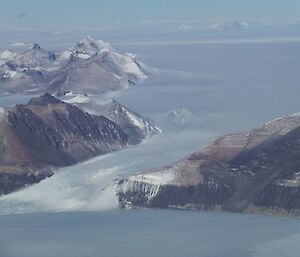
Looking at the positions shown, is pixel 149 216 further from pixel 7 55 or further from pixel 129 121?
pixel 7 55

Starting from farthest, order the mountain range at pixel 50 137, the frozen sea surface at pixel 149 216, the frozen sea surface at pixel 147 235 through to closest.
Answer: the mountain range at pixel 50 137 → the frozen sea surface at pixel 149 216 → the frozen sea surface at pixel 147 235

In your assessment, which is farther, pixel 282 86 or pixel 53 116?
pixel 282 86

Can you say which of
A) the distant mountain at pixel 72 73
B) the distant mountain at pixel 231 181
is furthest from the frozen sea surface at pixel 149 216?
the distant mountain at pixel 72 73

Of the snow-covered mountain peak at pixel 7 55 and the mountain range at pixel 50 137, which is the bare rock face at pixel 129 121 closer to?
the mountain range at pixel 50 137

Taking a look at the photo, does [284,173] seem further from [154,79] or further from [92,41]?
[92,41]

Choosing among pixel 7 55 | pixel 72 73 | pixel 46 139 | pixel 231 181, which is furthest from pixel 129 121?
pixel 7 55

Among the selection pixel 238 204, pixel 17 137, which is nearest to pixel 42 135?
pixel 17 137
